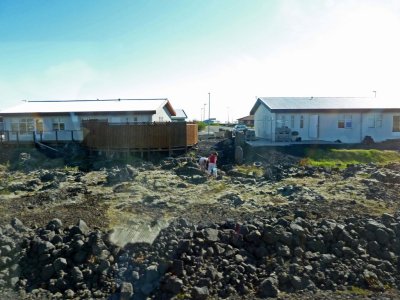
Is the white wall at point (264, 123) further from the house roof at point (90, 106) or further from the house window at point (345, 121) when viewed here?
the house roof at point (90, 106)

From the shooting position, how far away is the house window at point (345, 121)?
96.8 feet

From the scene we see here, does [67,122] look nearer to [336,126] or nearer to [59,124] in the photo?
[59,124]

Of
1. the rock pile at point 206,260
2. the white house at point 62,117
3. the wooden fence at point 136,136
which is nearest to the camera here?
the rock pile at point 206,260

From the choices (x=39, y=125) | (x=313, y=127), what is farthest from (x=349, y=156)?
(x=39, y=125)

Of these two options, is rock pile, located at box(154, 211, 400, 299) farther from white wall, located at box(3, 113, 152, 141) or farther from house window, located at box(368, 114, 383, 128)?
house window, located at box(368, 114, 383, 128)

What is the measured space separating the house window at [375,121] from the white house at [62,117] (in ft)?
58.1

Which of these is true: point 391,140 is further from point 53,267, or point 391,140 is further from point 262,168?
point 53,267

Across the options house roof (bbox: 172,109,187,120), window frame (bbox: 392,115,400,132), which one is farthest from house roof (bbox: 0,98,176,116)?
window frame (bbox: 392,115,400,132)

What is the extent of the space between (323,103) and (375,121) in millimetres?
4484

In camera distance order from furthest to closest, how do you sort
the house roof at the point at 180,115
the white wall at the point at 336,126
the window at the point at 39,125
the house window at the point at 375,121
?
1. the house roof at the point at 180,115
2. the house window at the point at 375,121
3. the white wall at the point at 336,126
4. the window at the point at 39,125

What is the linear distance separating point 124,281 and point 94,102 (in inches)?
1103

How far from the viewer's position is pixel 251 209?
35.3ft

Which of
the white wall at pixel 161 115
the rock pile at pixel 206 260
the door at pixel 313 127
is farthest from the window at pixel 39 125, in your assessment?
the door at pixel 313 127

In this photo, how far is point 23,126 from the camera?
28.8m
